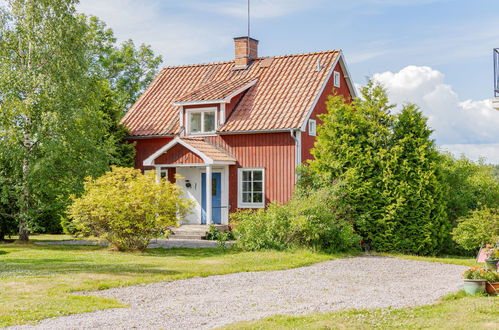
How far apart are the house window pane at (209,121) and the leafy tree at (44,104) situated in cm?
478

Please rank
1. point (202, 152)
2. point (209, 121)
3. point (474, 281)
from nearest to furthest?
point (474, 281) < point (202, 152) < point (209, 121)

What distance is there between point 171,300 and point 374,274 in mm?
5653

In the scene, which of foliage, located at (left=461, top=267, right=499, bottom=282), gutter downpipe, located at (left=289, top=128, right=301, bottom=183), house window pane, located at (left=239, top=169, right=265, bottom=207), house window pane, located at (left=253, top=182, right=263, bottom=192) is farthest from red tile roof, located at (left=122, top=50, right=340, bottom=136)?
foliage, located at (left=461, top=267, right=499, bottom=282)

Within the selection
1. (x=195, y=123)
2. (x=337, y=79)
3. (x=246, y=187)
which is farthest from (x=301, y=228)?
(x=337, y=79)

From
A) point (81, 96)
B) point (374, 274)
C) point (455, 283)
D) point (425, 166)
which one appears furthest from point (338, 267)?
point (81, 96)

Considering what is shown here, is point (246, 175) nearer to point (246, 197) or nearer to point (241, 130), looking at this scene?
point (246, 197)

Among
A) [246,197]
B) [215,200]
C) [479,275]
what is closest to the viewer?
[479,275]

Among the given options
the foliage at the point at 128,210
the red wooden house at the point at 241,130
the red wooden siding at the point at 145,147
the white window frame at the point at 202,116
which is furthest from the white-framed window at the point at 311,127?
the foliage at the point at 128,210

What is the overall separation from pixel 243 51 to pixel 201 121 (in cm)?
448

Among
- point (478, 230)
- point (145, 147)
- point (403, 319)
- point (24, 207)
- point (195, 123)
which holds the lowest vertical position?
point (403, 319)

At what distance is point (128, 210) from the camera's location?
18.2 meters

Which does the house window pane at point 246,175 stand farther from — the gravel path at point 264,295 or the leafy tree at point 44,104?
the gravel path at point 264,295

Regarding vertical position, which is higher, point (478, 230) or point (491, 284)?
point (478, 230)

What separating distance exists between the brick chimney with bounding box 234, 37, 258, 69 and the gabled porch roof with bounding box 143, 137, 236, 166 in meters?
4.82
